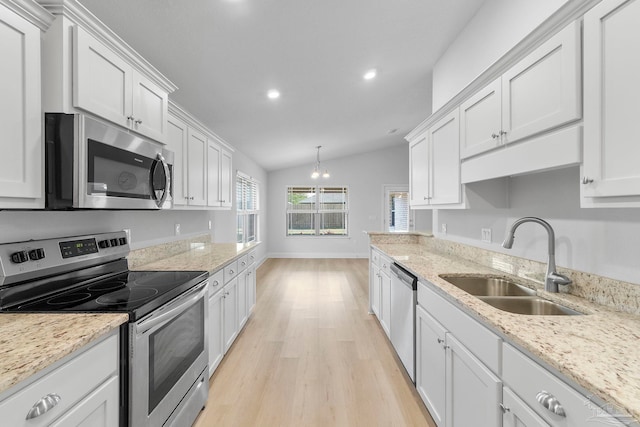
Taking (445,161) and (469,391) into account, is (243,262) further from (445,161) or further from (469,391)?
(469,391)

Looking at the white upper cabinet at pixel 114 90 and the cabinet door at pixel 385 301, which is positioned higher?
the white upper cabinet at pixel 114 90

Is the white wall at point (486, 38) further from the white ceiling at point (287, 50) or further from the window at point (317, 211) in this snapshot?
the window at point (317, 211)

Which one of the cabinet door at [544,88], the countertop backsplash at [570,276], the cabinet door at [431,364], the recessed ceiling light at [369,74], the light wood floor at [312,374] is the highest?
the recessed ceiling light at [369,74]

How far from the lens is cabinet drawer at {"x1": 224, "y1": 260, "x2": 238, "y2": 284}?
244 cm

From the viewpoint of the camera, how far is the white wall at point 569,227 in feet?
4.04

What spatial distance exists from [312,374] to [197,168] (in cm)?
215

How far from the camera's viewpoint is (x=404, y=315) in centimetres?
224

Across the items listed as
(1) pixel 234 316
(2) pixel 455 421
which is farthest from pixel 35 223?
(2) pixel 455 421

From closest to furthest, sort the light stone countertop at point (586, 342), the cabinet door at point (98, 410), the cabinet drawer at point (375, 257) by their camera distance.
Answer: the light stone countertop at point (586, 342), the cabinet door at point (98, 410), the cabinet drawer at point (375, 257)

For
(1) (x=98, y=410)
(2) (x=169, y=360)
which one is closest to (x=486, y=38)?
(2) (x=169, y=360)

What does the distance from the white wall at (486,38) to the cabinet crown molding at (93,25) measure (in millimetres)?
2431

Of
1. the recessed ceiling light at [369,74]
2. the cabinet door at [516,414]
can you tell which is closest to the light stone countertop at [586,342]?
the cabinet door at [516,414]

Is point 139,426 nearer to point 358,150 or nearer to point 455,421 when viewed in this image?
point 455,421

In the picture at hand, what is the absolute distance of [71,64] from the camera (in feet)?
4.15
